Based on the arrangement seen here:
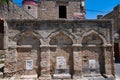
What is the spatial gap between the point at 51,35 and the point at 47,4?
27.6 feet

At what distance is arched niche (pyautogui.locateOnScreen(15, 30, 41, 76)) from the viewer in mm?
10312

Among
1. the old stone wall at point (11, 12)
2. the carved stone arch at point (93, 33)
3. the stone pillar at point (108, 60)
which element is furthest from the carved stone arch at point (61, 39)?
the old stone wall at point (11, 12)

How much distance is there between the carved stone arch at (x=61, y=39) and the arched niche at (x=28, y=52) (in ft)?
2.63

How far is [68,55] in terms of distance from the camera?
10508 mm

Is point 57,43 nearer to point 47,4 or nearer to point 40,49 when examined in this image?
point 40,49

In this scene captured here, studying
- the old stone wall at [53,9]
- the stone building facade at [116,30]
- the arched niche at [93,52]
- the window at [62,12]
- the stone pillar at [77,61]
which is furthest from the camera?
the stone building facade at [116,30]

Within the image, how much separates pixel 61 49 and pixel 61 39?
0.57m

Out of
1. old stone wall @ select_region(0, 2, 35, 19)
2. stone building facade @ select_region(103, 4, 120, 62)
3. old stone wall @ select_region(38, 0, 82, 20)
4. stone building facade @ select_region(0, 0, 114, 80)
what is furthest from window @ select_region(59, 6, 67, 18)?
stone building facade @ select_region(0, 0, 114, 80)

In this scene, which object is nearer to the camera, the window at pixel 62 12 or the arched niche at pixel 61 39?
the arched niche at pixel 61 39

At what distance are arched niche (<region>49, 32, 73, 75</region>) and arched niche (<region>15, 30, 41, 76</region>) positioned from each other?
30.9 inches

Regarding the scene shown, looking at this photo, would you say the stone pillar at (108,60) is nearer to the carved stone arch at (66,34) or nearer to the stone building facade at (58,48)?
the stone building facade at (58,48)

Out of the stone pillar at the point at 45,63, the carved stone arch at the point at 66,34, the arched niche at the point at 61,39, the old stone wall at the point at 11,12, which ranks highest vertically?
the old stone wall at the point at 11,12

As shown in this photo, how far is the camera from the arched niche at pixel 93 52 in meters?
10.6

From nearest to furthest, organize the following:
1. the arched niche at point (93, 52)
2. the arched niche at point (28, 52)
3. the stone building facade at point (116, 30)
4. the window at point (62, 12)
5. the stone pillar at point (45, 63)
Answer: the stone pillar at point (45, 63) < the arched niche at point (28, 52) < the arched niche at point (93, 52) < the window at point (62, 12) < the stone building facade at point (116, 30)
